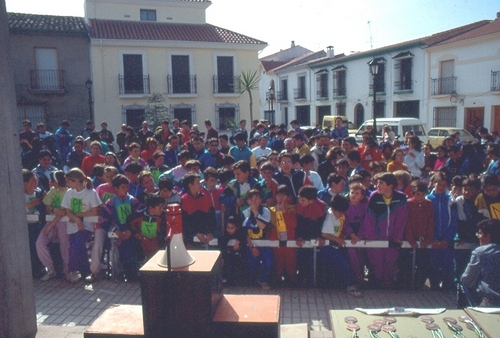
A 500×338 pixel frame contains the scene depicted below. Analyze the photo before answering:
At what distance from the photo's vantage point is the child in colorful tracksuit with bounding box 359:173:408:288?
577 cm

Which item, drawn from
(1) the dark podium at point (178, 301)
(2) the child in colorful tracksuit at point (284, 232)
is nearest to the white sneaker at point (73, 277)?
(2) the child in colorful tracksuit at point (284, 232)

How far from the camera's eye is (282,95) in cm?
4359

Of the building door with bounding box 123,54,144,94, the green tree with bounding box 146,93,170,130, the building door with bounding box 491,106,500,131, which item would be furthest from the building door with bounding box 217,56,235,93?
the building door with bounding box 491,106,500,131

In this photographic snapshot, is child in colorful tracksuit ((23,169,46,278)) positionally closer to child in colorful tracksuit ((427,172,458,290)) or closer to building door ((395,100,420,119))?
child in colorful tracksuit ((427,172,458,290))

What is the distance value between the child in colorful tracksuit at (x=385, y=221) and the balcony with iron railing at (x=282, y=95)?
124ft

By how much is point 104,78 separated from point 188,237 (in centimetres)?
2019

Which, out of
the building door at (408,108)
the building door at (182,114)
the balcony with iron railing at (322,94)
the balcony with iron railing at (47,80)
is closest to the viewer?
the balcony with iron railing at (47,80)

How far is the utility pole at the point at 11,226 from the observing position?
3.16 m

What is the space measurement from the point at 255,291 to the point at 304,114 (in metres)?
36.3

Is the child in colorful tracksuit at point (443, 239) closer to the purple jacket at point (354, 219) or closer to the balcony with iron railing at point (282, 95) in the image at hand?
the purple jacket at point (354, 219)

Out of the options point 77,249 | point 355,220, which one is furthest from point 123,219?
point 355,220

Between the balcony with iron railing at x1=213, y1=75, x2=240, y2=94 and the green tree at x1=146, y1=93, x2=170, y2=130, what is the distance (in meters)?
3.12

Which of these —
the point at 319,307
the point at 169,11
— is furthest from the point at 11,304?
the point at 169,11

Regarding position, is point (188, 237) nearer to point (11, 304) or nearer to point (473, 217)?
point (11, 304)
